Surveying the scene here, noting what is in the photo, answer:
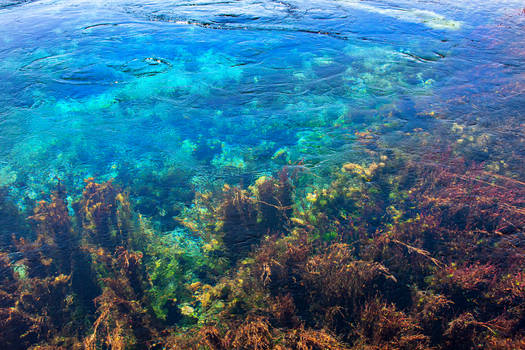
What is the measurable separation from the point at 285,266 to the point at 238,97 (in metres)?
4.96

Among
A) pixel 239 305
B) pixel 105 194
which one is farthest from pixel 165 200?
pixel 239 305

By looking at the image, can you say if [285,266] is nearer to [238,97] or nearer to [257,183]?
[257,183]

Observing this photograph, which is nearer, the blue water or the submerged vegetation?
the submerged vegetation

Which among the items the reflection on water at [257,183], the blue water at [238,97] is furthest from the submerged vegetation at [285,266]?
the blue water at [238,97]

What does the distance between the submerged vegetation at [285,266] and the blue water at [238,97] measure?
0.62m

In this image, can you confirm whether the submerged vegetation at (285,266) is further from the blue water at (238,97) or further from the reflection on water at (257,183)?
the blue water at (238,97)

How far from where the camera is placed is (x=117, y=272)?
13.4ft

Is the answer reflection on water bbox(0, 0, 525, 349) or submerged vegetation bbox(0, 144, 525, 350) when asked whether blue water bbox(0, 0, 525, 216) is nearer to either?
reflection on water bbox(0, 0, 525, 349)

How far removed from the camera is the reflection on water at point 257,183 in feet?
11.7

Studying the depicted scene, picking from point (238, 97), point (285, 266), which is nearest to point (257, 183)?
point (285, 266)

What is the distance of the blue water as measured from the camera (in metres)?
5.76

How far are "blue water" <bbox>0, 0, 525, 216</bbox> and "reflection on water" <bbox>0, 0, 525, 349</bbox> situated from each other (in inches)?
2.2

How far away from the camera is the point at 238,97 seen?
7430mm

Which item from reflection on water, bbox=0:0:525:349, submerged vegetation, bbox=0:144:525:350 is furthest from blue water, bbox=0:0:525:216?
submerged vegetation, bbox=0:144:525:350
